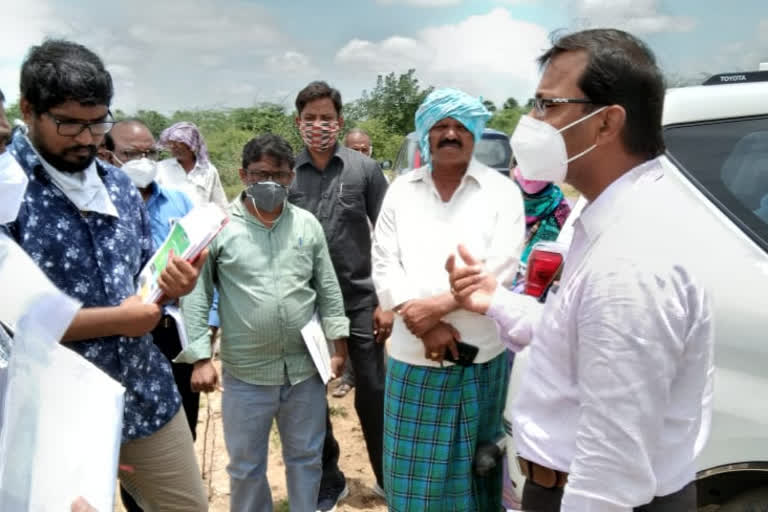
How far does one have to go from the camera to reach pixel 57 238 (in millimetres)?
1677

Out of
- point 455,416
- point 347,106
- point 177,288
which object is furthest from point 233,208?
point 347,106

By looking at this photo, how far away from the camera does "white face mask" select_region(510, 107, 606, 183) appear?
133 centimetres

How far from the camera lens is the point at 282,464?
3.49 meters

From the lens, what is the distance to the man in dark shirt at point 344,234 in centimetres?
299

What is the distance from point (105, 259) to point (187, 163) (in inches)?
117

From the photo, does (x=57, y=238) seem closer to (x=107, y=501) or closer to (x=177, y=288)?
(x=177, y=288)

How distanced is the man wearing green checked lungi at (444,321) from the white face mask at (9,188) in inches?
51.1

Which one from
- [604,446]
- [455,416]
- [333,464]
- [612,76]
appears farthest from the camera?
[333,464]

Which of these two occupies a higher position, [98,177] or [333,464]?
[98,177]

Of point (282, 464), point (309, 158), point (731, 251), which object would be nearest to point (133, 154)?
point (309, 158)

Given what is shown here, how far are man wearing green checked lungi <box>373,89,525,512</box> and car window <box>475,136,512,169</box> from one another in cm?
615

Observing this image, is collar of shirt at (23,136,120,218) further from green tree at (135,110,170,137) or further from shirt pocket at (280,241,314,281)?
green tree at (135,110,170,137)

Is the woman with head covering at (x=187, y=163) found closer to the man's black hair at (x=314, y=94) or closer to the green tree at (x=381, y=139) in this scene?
the man's black hair at (x=314, y=94)

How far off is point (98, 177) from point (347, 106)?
23045 mm
